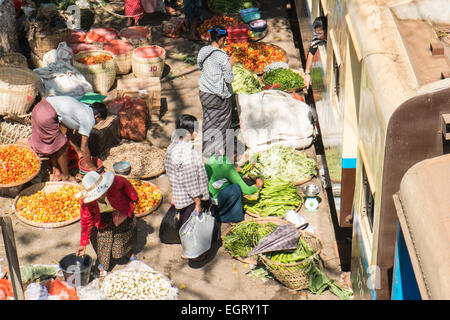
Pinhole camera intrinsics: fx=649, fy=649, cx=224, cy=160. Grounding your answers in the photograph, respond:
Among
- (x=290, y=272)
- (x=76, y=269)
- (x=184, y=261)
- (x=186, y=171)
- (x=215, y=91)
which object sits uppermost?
(x=186, y=171)

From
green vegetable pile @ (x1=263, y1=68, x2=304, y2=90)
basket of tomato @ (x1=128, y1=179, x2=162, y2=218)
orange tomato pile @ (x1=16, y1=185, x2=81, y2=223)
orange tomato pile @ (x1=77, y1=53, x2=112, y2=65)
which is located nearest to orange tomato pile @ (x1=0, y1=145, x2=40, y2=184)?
orange tomato pile @ (x1=16, y1=185, x2=81, y2=223)

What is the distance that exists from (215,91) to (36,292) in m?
4.08

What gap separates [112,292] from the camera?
638 centimetres

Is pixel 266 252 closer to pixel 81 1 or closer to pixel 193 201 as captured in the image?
pixel 193 201

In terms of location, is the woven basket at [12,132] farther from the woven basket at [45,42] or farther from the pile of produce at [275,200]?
the pile of produce at [275,200]

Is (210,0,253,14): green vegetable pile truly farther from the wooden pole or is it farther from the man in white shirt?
the wooden pole

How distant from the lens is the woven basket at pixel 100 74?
36.9 feet

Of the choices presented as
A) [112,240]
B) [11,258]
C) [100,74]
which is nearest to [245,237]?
[112,240]

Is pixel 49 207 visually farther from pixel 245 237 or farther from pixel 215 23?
pixel 215 23

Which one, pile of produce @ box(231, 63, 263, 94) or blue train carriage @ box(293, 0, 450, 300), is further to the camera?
pile of produce @ box(231, 63, 263, 94)

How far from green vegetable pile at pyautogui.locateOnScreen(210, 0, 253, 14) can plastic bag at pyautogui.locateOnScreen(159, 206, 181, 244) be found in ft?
26.3

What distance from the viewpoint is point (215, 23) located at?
13.9 metres

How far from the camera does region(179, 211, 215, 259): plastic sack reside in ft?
24.4
